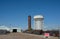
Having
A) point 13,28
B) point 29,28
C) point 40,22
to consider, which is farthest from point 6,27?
point 40,22

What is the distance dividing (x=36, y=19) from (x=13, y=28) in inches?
579

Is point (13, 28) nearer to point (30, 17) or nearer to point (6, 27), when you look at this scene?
point (6, 27)

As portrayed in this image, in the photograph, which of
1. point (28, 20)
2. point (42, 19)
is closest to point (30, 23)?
point (28, 20)

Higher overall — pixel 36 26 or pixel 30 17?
pixel 30 17

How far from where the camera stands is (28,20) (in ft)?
286

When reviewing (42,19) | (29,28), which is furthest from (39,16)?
(29,28)

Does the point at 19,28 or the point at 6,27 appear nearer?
the point at 19,28

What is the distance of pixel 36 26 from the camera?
293ft

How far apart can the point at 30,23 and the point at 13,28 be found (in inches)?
403

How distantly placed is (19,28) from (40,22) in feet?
42.3

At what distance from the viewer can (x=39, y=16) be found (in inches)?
3440

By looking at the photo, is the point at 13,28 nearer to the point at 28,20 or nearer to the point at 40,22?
the point at 28,20

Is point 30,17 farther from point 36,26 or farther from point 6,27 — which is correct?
point 6,27

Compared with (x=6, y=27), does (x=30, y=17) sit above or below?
above
